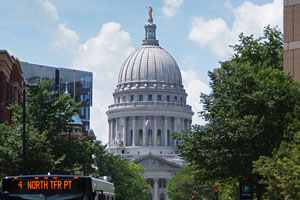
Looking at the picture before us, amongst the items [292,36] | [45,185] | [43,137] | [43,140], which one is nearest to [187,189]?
[43,137]

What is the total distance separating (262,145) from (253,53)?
1246 centimetres

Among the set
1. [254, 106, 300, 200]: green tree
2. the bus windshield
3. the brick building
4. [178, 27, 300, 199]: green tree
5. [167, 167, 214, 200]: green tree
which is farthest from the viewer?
[167, 167, 214, 200]: green tree

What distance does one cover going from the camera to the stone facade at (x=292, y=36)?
5222cm

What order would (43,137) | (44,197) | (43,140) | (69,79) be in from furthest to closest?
(69,79) → (43,137) → (43,140) → (44,197)

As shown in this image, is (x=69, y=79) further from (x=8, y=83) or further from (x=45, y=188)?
(x=45, y=188)

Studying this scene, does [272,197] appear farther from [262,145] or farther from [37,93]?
[37,93]

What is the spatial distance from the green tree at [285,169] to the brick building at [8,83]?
26900mm

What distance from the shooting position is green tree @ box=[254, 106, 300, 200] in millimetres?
39750

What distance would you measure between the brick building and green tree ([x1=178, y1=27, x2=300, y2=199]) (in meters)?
18.5

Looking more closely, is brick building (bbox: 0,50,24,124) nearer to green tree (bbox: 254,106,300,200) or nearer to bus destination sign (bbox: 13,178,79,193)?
green tree (bbox: 254,106,300,200)

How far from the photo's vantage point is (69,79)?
146125 mm

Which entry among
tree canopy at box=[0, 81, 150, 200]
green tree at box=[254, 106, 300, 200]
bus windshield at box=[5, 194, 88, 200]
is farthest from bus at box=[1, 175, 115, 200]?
tree canopy at box=[0, 81, 150, 200]

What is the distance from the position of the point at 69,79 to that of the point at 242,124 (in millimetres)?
99738

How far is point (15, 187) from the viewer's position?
27.0 m
